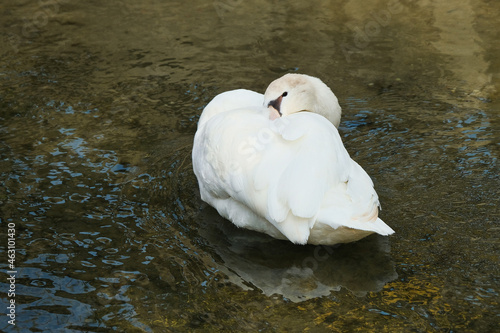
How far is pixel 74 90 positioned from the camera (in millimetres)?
6352

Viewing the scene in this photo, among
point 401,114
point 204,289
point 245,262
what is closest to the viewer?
point 204,289

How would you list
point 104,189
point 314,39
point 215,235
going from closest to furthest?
1. point 215,235
2. point 104,189
3. point 314,39

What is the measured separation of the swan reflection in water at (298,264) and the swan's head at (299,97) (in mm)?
966

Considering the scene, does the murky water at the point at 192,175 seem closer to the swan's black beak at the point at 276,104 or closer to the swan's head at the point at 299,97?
the swan's head at the point at 299,97

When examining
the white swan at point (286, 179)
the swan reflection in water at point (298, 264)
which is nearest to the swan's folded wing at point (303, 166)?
the white swan at point (286, 179)

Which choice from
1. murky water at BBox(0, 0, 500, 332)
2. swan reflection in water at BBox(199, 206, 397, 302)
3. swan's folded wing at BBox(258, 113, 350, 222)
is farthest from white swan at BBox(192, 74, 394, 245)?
murky water at BBox(0, 0, 500, 332)

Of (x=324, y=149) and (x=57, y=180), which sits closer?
(x=324, y=149)

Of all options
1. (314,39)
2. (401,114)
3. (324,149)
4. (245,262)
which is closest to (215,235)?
(245,262)

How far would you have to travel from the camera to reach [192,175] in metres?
4.91

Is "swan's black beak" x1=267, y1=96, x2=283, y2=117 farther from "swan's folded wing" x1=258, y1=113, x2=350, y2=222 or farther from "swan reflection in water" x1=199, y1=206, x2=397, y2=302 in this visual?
"swan reflection in water" x1=199, y1=206, x2=397, y2=302

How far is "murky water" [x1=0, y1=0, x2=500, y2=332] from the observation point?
3.44 m

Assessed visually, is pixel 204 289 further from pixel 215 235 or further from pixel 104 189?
pixel 104 189

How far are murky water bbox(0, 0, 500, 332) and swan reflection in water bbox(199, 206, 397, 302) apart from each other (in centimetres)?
1

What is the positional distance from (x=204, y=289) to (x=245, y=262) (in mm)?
372
